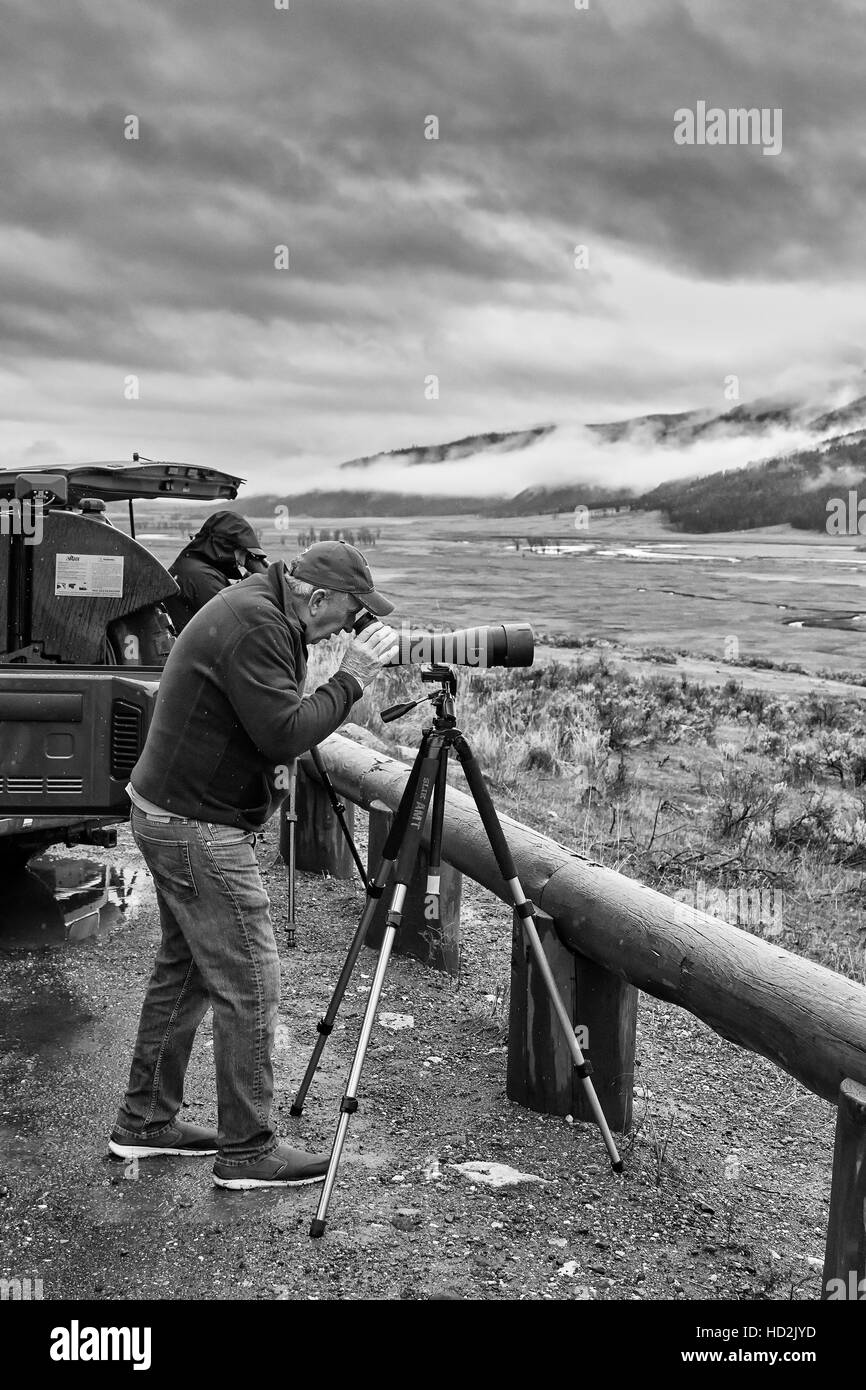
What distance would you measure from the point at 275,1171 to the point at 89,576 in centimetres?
280

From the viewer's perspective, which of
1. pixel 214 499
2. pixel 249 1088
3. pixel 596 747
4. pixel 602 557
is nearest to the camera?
pixel 249 1088

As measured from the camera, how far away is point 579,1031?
4.05m

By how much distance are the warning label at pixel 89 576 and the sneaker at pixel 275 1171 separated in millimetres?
2656

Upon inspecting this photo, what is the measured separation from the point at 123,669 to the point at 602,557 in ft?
452

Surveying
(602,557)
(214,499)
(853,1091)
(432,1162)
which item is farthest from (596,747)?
(602,557)

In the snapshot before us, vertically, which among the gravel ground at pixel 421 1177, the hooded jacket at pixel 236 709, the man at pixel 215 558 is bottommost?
the gravel ground at pixel 421 1177

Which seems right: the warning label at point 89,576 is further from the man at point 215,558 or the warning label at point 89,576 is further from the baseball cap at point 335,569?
the baseball cap at point 335,569

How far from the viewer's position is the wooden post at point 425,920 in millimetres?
5453

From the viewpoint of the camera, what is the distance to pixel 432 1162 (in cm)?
384

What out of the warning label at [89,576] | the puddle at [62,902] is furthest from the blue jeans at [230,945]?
the puddle at [62,902]

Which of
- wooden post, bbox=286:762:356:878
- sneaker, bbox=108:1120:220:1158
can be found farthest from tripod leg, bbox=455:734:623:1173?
wooden post, bbox=286:762:356:878

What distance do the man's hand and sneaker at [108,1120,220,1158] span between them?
153 centimetres

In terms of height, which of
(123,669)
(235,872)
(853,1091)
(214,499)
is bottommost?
(853,1091)
